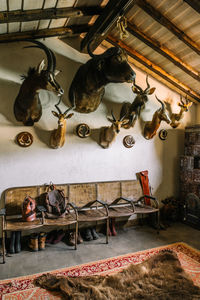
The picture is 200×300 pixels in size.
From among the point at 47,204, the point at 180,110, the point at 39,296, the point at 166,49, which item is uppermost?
the point at 166,49

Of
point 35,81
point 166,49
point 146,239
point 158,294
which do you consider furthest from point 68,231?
point 166,49

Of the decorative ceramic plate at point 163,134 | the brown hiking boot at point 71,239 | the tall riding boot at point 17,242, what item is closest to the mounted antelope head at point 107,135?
the decorative ceramic plate at point 163,134

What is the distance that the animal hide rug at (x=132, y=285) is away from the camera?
276cm

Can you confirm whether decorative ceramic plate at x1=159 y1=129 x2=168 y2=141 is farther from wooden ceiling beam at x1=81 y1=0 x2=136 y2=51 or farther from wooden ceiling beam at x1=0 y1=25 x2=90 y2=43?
wooden ceiling beam at x1=0 y1=25 x2=90 y2=43

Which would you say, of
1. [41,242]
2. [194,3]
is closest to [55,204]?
[41,242]

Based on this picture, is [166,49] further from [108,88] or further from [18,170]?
[18,170]

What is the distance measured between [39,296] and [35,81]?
3284 millimetres

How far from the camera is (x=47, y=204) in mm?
4254

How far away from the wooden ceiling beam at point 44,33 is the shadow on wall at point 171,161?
3085 mm

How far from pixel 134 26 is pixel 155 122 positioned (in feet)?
6.87

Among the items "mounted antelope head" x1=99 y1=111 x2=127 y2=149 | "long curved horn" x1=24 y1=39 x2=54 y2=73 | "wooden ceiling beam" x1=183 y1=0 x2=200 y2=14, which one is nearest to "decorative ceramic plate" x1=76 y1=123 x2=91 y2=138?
"mounted antelope head" x1=99 y1=111 x2=127 y2=149

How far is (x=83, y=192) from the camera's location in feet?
15.8

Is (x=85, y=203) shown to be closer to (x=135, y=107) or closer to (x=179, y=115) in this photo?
Answer: (x=135, y=107)

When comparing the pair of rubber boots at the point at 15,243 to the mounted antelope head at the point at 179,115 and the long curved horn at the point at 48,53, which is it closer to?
the long curved horn at the point at 48,53
